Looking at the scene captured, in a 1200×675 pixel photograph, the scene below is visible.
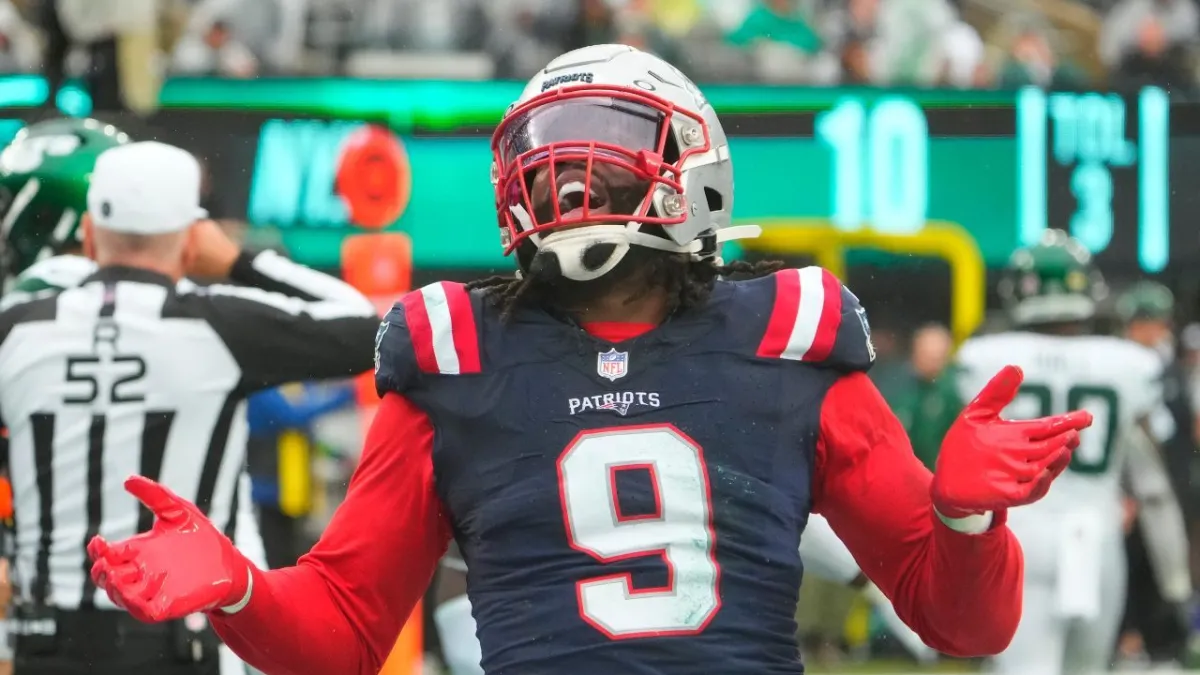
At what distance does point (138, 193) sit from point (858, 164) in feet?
15.0

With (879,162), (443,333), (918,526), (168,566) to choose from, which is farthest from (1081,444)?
(168,566)

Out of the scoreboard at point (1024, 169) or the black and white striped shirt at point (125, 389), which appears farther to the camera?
the scoreboard at point (1024, 169)

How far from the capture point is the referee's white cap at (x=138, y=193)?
3906 mm

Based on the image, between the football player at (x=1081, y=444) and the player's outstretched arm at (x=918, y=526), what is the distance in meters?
3.80

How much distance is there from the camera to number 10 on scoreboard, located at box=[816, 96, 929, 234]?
7840mm

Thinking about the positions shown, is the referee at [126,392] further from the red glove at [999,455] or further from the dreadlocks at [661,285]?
the red glove at [999,455]

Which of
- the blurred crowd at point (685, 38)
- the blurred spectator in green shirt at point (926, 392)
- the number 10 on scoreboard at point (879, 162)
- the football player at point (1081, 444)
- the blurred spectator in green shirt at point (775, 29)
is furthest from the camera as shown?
the blurred spectator in green shirt at point (775, 29)

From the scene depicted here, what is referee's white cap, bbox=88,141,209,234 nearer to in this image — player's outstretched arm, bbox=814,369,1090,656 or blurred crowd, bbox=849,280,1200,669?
player's outstretched arm, bbox=814,369,1090,656

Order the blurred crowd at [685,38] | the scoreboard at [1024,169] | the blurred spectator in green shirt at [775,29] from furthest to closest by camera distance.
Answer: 1. the blurred spectator in green shirt at [775,29]
2. the blurred crowd at [685,38]
3. the scoreboard at [1024,169]

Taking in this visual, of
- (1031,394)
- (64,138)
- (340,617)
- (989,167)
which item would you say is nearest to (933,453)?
(1031,394)

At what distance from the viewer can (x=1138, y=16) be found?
11898 mm

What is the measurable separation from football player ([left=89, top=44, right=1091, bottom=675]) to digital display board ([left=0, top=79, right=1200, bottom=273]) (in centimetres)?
430

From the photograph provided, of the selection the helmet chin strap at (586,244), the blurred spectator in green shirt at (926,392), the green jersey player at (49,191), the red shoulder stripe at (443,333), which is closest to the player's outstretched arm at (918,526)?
the helmet chin strap at (586,244)

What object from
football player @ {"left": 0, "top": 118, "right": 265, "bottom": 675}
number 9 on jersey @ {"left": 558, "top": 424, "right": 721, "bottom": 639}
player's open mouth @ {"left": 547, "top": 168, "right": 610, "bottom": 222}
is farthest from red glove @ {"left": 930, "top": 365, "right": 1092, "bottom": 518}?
football player @ {"left": 0, "top": 118, "right": 265, "bottom": 675}
